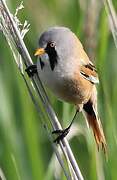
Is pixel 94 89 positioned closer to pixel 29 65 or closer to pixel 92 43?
pixel 92 43

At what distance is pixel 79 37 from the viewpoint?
3.04 metres

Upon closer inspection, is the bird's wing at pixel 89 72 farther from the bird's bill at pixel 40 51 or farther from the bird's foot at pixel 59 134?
the bird's bill at pixel 40 51

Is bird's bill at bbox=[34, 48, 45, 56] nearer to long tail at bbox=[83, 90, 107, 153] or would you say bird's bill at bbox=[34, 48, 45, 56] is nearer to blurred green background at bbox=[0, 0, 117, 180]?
blurred green background at bbox=[0, 0, 117, 180]

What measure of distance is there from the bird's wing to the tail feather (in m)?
0.20

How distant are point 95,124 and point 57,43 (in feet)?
2.13

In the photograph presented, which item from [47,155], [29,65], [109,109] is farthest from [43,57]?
[47,155]

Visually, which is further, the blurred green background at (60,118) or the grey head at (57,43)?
the blurred green background at (60,118)

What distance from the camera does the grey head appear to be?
2.59m

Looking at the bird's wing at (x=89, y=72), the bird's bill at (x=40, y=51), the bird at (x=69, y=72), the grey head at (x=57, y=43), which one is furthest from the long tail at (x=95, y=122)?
the bird's bill at (x=40, y=51)

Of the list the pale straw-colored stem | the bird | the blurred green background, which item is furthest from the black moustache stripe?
the blurred green background

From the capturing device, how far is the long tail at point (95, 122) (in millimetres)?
3008

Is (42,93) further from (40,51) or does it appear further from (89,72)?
(89,72)

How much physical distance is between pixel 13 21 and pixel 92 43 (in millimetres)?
591

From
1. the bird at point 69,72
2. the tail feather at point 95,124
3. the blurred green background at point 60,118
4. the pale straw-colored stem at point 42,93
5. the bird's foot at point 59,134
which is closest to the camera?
the pale straw-colored stem at point 42,93
